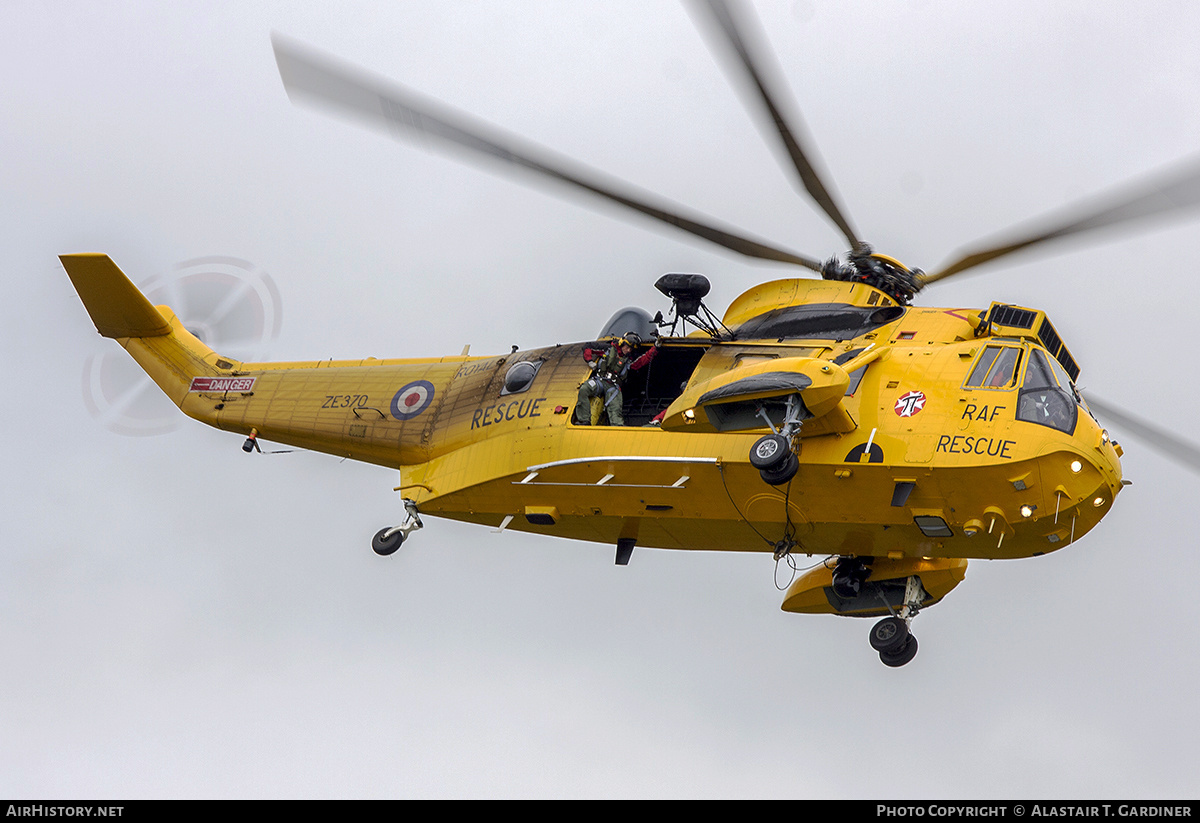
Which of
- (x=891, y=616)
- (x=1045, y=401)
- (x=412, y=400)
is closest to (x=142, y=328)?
(x=412, y=400)

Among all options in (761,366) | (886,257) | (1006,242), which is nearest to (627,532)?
(761,366)

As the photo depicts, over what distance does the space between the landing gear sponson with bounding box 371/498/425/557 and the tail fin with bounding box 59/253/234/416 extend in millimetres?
5214

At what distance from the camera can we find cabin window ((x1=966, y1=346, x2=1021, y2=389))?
16.1 meters

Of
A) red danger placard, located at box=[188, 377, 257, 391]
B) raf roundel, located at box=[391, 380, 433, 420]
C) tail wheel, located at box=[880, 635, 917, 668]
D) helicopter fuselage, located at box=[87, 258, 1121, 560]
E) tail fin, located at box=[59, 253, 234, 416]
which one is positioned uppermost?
tail fin, located at box=[59, 253, 234, 416]

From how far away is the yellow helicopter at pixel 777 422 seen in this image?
603 inches

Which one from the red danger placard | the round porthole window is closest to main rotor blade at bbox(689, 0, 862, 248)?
the round porthole window

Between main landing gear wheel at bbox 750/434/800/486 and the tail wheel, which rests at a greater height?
main landing gear wheel at bbox 750/434/800/486

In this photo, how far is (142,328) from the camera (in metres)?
23.5

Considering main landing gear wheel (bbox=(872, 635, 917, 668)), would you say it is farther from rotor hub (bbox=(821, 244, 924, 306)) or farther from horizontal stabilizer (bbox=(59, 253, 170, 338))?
horizontal stabilizer (bbox=(59, 253, 170, 338))

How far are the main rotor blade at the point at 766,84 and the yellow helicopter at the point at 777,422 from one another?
0.08 feet

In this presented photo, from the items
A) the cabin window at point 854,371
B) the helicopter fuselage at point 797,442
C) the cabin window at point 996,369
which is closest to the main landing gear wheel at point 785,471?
the helicopter fuselage at point 797,442

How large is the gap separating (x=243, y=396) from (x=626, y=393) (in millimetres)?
6636

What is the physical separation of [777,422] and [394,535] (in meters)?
5.79

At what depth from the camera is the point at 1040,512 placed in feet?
50.7
